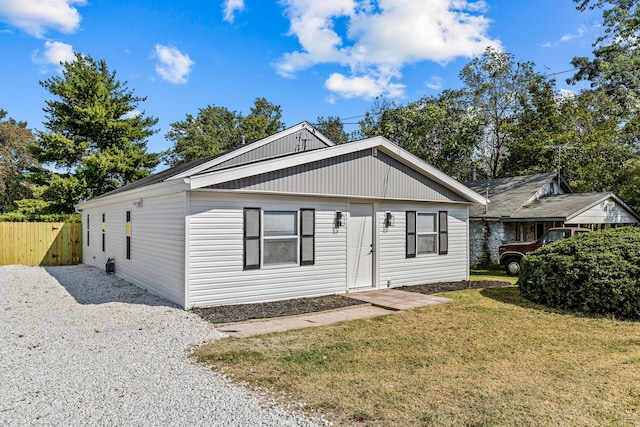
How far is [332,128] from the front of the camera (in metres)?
39.4

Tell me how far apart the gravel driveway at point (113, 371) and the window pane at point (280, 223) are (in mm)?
2313

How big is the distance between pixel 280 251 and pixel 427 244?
455 centimetres

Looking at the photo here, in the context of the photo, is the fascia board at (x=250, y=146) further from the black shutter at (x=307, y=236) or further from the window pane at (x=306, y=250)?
the window pane at (x=306, y=250)

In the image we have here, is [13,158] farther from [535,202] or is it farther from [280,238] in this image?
[535,202]

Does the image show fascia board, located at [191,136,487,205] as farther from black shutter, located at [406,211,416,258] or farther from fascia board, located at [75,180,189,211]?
black shutter, located at [406,211,416,258]

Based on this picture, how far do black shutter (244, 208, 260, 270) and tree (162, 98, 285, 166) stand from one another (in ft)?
86.3

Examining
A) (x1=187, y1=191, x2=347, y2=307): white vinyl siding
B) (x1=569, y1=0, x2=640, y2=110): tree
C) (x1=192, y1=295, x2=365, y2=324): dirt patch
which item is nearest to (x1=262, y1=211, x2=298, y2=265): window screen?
(x1=187, y1=191, x2=347, y2=307): white vinyl siding

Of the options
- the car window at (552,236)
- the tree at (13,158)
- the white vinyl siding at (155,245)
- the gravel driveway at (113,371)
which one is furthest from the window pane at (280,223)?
the tree at (13,158)

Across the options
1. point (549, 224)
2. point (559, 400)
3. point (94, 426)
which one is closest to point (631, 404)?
point (559, 400)

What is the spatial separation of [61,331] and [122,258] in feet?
18.6

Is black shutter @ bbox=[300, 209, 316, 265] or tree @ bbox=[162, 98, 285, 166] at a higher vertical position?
tree @ bbox=[162, 98, 285, 166]

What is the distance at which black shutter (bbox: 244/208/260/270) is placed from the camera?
801cm

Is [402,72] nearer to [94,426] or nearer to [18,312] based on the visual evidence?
[18,312]

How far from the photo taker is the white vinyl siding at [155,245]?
7.74 metres
